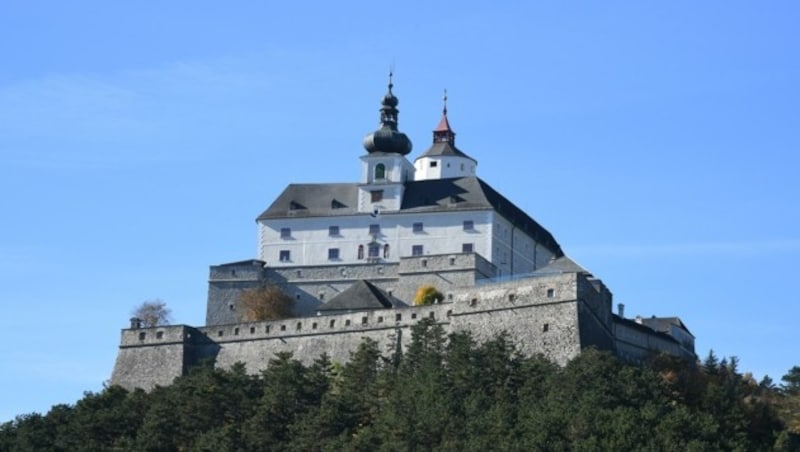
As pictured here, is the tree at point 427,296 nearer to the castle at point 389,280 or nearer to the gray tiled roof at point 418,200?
the castle at point 389,280

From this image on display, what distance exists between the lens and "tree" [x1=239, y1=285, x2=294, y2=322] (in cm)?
9025

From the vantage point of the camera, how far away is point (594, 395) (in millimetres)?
71750

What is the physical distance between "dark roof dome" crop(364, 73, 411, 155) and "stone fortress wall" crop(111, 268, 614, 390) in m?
12.7

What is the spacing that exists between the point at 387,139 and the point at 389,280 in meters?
8.00

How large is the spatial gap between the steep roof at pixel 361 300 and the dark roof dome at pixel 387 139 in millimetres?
9025

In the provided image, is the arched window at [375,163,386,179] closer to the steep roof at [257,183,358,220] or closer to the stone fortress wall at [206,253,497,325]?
the steep roof at [257,183,358,220]

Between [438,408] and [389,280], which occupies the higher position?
[389,280]

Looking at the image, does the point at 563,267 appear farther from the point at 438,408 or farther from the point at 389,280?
the point at 438,408

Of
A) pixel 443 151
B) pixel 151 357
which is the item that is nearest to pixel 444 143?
pixel 443 151

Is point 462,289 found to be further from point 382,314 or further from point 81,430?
point 81,430

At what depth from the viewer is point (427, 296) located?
8744 centimetres

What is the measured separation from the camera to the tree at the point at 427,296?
3430 inches

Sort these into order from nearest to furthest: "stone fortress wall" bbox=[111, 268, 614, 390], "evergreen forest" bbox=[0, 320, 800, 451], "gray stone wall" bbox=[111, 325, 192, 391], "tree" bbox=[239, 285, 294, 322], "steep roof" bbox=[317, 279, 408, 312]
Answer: "evergreen forest" bbox=[0, 320, 800, 451]
"stone fortress wall" bbox=[111, 268, 614, 390]
"steep roof" bbox=[317, 279, 408, 312]
"gray stone wall" bbox=[111, 325, 192, 391]
"tree" bbox=[239, 285, 294, 322]

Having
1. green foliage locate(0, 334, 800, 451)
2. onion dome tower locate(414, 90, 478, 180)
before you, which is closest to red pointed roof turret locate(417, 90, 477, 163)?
onion dome tower locate(414, 90, 478, 180)
